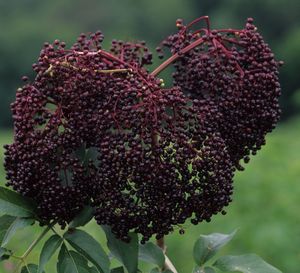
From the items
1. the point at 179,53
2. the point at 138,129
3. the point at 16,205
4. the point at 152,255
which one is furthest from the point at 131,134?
the point at 152,255

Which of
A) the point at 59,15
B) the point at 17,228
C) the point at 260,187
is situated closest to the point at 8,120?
the point at 59,15

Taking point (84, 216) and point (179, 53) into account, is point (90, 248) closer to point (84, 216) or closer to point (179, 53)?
point (84, 216)

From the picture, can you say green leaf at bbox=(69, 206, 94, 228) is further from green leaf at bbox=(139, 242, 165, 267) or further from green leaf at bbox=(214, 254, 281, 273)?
green leaf at bbox=(214, 254, 281, 273)

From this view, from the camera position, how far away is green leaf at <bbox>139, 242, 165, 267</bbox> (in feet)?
10.2

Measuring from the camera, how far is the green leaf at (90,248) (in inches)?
112

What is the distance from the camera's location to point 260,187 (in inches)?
468

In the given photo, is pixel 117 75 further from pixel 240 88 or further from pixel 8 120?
pixel 8 120

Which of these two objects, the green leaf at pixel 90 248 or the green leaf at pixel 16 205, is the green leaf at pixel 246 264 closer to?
the green leaf at pixel 90 248

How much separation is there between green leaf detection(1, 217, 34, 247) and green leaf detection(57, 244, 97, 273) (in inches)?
5.9

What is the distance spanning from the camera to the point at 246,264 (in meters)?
3.14

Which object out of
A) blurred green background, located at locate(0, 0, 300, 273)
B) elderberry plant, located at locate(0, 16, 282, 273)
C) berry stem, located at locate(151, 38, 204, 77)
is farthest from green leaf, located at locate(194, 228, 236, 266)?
blurred green background, located at locate(0, 0, 300, 273)

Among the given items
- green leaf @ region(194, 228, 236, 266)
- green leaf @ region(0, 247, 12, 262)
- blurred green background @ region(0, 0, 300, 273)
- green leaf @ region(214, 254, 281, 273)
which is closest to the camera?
green leaf @ region(0, 247, 12, 262)

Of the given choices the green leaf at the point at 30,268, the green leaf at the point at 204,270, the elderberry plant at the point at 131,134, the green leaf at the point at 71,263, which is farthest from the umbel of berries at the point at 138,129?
the green leaf at the point at 204,270

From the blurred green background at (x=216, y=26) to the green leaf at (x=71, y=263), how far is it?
6.31 m
